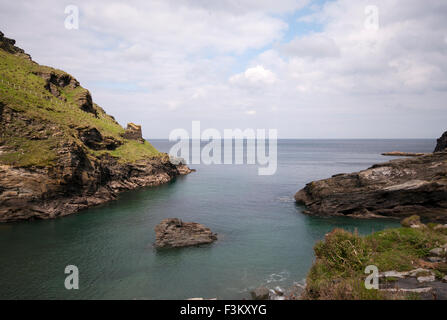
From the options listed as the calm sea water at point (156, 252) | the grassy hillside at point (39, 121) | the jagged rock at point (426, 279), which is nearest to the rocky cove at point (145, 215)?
the calm sea water at point (156, 252)

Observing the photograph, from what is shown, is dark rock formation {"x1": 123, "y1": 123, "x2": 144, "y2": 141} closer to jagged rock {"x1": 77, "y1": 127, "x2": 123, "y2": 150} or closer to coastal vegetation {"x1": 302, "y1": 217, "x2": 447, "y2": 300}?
jagged rock {"x1": 77, "y1": 127, "x2": 123, "y2": 150}

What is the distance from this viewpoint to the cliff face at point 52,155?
4416 cm

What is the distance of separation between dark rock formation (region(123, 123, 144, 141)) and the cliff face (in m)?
1.19

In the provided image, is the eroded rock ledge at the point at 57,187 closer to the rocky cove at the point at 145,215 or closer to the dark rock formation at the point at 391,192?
the rocky cove at the point at 145,215

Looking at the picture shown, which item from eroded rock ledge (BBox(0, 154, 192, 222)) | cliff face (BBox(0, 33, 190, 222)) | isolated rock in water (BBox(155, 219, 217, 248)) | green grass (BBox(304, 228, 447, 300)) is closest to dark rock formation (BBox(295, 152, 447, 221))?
isolated rock in water (BBox(155, 219, 217, 248))

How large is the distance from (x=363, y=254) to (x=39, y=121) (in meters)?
62.2

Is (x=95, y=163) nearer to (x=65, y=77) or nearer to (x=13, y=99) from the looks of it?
(x=13, y=99)

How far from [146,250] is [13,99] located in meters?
49.2

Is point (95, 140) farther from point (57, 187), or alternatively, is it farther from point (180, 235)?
point (180, 235)

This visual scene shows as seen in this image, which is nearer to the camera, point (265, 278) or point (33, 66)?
point (265, 278)

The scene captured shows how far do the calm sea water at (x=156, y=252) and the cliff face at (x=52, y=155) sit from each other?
4134 millimetres

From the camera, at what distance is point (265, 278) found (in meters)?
25.3

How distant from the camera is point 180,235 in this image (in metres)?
34.5
